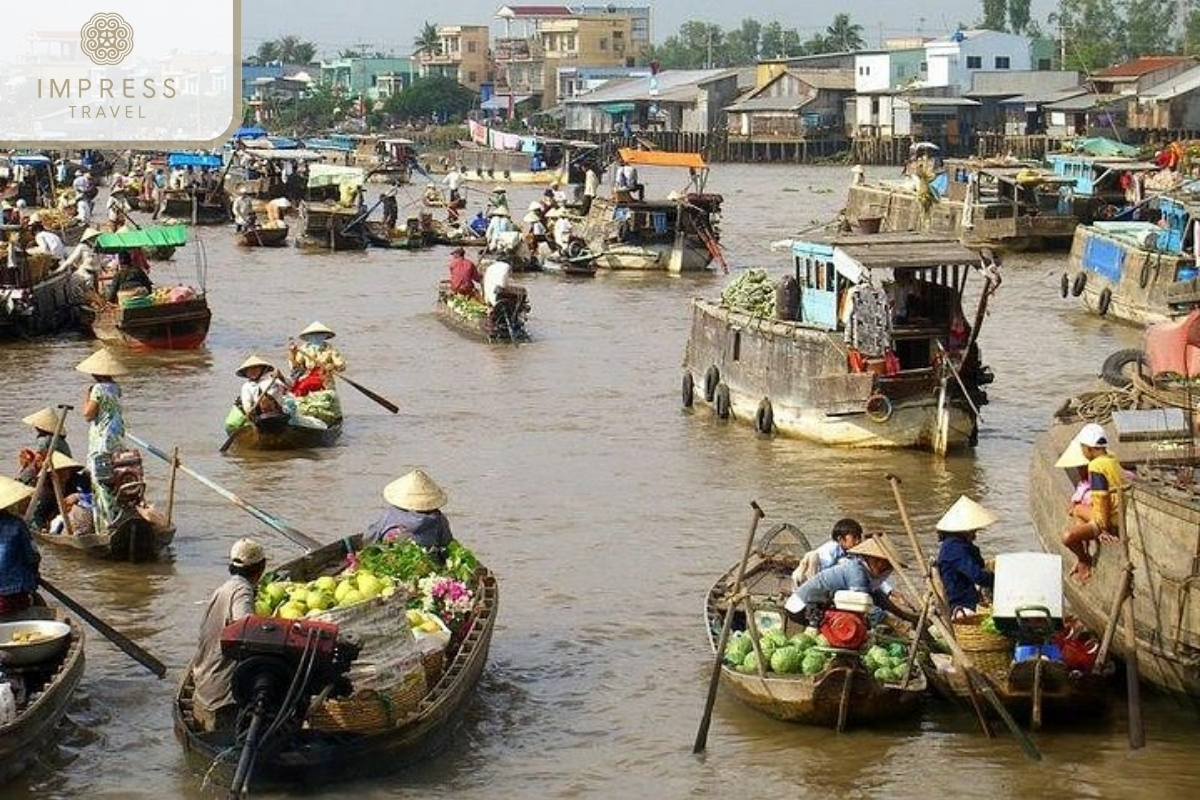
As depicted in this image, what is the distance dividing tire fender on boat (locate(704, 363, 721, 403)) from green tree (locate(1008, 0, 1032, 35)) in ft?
332

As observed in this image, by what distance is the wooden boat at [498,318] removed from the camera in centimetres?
2592

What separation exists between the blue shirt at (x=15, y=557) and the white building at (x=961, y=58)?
7328cm

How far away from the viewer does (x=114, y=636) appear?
446 inches

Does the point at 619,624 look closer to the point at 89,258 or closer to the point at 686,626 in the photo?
the point at 686,626

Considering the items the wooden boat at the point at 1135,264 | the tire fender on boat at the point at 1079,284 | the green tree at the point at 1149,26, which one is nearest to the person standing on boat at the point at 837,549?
the wooden boat at the point at 1135,264

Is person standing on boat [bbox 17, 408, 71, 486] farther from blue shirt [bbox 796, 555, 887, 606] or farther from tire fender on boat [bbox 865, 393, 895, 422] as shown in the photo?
tire fender on boat [bbox 865, 393, 895, 422]

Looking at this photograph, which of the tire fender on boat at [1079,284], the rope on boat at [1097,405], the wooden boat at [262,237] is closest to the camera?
the rope on boat at [1097,405]

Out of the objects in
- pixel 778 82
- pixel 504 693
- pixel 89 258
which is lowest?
pixel 504 693

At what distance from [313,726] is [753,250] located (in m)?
31.1

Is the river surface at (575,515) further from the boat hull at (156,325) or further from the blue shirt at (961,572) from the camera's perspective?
the blue shirt at (961,572)

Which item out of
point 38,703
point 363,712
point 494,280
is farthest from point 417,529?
point 494,280

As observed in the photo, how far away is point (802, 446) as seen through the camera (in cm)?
1892

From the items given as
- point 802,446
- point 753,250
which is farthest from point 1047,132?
point 802,446

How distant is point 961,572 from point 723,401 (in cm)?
923
